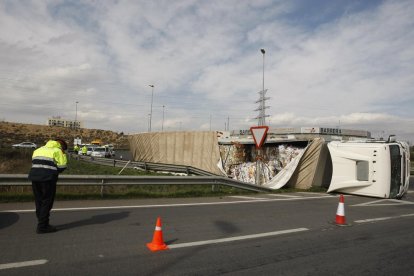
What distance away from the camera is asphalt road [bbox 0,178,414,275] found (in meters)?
4.81

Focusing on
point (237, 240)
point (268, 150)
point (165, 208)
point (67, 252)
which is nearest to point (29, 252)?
point (67, 252)

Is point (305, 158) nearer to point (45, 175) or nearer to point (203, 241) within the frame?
point (203, 241)

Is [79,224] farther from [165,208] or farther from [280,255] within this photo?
[280,255]

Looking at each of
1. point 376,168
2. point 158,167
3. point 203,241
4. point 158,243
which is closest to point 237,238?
point 203,241

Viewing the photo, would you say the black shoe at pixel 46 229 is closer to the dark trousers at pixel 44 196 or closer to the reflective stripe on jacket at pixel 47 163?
the dark trousers at pixel 44 196

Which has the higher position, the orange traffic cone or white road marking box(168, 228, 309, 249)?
the orange traffic cone

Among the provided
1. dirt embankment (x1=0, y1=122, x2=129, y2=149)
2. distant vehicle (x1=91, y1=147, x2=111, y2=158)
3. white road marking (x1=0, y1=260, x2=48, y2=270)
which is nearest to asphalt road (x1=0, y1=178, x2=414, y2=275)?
white road marking (x1=0, y1=260, x2=48, y2=270)

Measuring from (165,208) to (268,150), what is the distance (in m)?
9.72

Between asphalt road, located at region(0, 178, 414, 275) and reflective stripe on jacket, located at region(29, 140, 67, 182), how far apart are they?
36.5 inches

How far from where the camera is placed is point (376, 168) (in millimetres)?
13086

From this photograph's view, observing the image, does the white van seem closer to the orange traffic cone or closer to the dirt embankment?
the orange traffic cone

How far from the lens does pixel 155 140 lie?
25.5 meters

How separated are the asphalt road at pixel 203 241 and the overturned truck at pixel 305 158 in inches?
152

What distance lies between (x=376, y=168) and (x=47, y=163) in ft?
36.2
